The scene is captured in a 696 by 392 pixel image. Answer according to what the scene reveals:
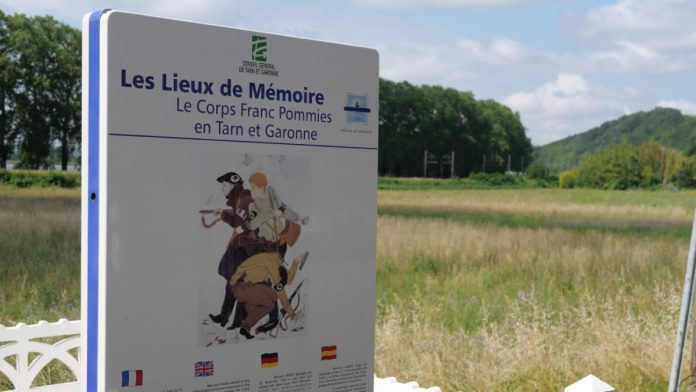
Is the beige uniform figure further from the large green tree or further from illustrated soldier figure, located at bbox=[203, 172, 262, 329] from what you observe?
the large green tree

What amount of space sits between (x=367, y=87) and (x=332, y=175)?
1.33ft

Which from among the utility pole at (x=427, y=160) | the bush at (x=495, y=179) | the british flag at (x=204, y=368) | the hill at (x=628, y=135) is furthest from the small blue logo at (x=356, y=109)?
the hill at (x=628, y=135)

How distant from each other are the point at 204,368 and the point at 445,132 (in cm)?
6907

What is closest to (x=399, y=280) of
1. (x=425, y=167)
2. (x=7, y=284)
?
(x=7, y=284)

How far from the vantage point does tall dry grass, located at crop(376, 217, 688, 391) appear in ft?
20.2

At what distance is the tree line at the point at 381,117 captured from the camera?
28062mm

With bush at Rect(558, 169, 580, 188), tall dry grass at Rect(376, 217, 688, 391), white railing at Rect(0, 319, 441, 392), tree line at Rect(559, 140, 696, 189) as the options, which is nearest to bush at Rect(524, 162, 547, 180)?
bush at Rect(558, 169, 580, 188)

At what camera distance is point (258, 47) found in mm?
2896

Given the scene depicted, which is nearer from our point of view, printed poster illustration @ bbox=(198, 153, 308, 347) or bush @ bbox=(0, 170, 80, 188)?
printed poster illustration @ bbox=(198, 153, 308, 347)

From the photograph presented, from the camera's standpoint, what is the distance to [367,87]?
128 inches

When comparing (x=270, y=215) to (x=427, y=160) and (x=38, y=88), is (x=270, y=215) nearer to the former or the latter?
(x=38, y=88)

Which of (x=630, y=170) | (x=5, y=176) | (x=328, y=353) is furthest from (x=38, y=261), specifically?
(x=630, y=170)

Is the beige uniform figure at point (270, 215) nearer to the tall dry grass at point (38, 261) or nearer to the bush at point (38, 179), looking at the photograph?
the tall dry grass at point (38, 261)

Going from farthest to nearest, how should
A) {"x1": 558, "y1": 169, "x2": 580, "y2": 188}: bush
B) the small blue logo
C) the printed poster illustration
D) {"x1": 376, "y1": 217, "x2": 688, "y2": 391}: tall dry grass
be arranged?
{"x1": 558, "y1": 169, "x2": 580, "y2": 188}: bush
{"x1": 376, "y1": 217, "x2": 688, "y2": 391}: tall dry grass
the small blue logo
the printed poster illustration
